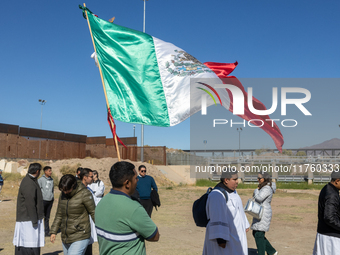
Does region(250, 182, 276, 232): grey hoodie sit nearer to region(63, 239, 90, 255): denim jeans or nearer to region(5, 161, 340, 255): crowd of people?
region(5, 161, 340, 255): crowd of people

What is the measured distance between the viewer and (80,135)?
4519 centimetres

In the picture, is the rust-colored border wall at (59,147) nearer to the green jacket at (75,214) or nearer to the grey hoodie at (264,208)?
the grey hoodie at (264,208)

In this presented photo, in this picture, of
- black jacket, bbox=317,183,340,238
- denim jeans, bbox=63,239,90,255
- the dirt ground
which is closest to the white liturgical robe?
black jacket, bbox=317,183,340,238

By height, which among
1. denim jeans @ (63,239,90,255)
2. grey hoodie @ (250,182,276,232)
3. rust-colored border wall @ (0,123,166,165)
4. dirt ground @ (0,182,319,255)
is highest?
rust-colored border wall @ (0,123,166,165)

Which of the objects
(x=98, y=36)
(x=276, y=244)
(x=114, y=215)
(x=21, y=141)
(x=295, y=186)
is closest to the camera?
(x=114, y=215)

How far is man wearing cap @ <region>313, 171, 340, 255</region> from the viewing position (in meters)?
4.16

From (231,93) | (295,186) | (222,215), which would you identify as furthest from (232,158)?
(222,215)

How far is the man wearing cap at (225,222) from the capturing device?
12.5ft

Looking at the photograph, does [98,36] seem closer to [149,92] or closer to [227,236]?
[149,92]

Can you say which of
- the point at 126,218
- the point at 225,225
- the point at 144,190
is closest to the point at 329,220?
the point at 225,225

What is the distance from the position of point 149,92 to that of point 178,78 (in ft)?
2.94

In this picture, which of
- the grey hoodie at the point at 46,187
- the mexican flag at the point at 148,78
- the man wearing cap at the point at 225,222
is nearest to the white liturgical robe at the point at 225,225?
the man wearing cap at the point at 225,222

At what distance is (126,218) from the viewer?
265 cm

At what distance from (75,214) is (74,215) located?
2 cm
